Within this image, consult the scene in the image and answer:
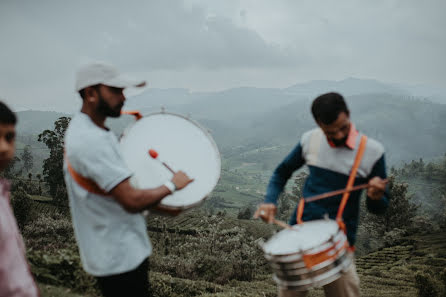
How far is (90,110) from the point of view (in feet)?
6.63

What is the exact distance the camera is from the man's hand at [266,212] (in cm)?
256

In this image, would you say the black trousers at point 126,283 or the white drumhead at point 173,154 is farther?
the white drumhead at point 173,154

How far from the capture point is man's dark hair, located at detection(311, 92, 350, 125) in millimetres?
2272

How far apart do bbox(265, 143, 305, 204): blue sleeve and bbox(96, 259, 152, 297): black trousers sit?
1.16 meters

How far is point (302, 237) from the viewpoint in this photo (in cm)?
224

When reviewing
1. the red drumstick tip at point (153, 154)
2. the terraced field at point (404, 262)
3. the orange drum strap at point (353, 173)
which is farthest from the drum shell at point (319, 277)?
the terraced field at point (404, 262)

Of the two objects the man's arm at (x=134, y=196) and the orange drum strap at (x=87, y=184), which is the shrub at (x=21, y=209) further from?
the man's arm at (x=134, y=196)

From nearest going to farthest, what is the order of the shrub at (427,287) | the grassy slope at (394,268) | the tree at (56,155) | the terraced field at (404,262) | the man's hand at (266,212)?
1. the man's hand at (266,212)
2. the shrub at (427,287)
3. the grassy slope at (394,268)
4. the terraced field at (404,262)
5. the tree at (56,155)

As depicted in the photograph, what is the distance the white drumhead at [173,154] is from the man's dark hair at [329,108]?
2.67 ft

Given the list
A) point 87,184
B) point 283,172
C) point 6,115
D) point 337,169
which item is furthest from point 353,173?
point 6,115

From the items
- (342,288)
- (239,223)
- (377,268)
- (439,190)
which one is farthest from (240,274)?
(439,190)

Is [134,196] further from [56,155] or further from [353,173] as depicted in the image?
[56,155]

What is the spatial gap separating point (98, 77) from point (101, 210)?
2.54 feet

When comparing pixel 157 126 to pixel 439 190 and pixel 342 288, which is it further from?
pixel 439 190
